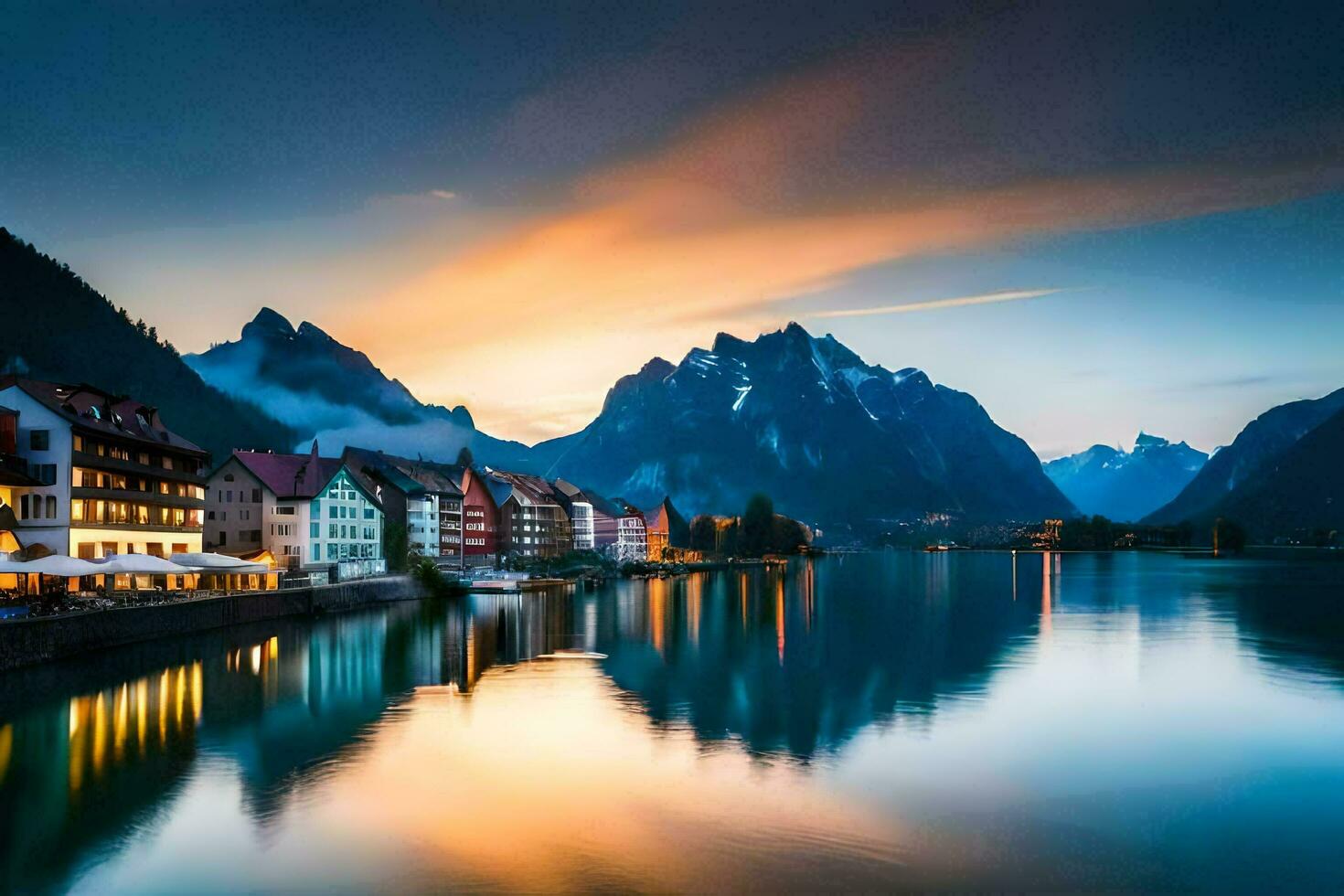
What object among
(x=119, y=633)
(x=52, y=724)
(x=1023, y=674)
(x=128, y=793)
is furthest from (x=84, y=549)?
(x=1023, y=674)

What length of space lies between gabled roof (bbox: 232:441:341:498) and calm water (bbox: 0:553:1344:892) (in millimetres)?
43437

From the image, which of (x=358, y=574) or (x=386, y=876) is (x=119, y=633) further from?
(x=358, y=574)

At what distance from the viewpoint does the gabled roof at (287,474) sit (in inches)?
4646

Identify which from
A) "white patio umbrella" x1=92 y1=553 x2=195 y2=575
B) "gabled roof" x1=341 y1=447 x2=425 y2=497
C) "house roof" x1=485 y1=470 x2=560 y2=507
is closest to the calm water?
"white patio umbrella" x1=92 y1=553 x2=195 y2=575

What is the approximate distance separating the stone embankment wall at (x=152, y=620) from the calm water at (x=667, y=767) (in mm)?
1532

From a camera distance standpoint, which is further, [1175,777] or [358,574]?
[358,574]

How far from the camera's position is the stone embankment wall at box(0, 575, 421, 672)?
53500 mm

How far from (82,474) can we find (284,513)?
40815 mm

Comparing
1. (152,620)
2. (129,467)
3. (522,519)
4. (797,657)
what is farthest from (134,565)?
(522,519)

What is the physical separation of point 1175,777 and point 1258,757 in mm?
5778

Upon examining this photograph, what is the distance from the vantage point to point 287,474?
121 m

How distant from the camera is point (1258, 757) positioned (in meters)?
40.7

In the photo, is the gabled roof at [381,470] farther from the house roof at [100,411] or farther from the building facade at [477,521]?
the house roof at [100,411]

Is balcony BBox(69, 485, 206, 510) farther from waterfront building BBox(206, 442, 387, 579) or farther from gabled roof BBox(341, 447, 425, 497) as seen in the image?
gabled roof BBox(341, 447, 425, 497)
